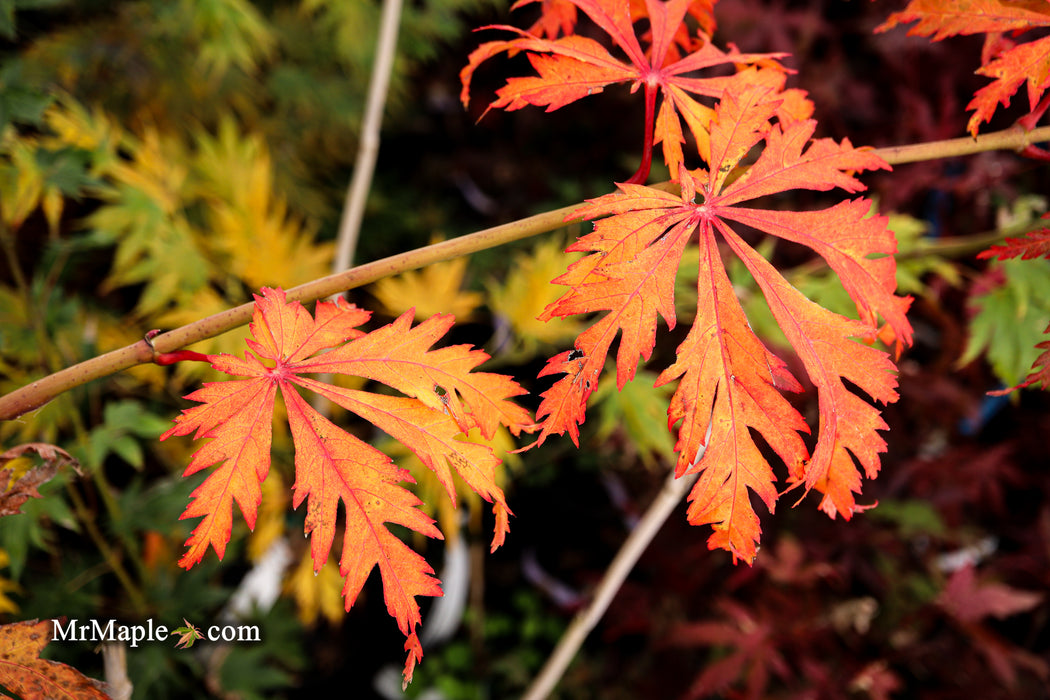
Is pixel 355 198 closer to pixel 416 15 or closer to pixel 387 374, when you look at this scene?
pixel 387 374

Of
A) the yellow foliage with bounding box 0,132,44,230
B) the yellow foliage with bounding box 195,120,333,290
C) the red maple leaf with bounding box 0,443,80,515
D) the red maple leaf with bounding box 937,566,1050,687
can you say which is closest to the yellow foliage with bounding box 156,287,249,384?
the yellow foliage with bounding box 195,120,333,290

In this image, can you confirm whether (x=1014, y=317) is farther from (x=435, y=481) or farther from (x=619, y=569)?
(x=435, y=481)

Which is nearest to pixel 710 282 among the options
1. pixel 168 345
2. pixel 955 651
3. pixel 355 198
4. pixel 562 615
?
pixel 168 345

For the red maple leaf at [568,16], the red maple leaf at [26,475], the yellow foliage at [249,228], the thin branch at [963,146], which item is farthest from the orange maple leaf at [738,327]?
the yellow foliage at [249,228]

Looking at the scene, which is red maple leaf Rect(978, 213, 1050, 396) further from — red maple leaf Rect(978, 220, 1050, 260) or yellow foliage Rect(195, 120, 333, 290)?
yellow foliage Rect(195, 120, 333, 290)

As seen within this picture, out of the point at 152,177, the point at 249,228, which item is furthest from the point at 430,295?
the point at 152,177

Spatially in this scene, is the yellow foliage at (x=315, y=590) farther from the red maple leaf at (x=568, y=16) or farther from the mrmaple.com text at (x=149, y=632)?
the red maple leaf at (x=568, y=16)
